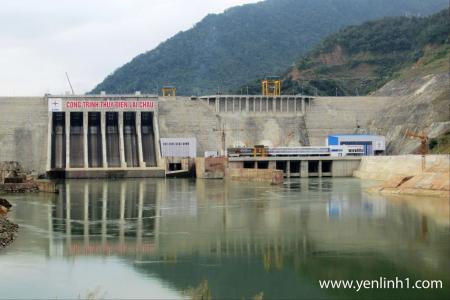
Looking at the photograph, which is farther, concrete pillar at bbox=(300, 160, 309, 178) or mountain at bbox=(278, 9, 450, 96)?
mountain at bbox=(278, 9, 450, 96)

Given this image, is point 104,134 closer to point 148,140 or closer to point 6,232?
point 148,140

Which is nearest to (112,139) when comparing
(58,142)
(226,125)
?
(58,142)

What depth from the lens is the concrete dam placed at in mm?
96250

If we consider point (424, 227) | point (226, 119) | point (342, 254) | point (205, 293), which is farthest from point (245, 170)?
point (205, 293)

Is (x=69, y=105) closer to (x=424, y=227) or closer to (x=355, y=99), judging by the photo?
→ (x=355, y=99)

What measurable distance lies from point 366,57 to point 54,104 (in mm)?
105688

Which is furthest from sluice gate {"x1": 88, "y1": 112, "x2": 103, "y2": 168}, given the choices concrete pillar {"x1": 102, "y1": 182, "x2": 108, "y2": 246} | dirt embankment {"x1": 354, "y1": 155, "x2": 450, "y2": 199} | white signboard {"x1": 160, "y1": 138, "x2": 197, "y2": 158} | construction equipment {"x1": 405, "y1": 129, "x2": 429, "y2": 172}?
construction equipment {"x1": 405, "y1": 129, "x2": 429, "y2": 172}

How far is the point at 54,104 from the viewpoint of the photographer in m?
100

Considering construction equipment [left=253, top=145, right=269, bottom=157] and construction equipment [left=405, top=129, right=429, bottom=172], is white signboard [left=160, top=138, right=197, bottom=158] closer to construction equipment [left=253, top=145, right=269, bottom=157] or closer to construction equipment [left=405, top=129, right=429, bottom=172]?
construction equipment [left=253, top=145, right=269, bottom=157]

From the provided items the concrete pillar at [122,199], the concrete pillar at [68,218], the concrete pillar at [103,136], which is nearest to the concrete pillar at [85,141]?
the concrete pillar at [103,136]

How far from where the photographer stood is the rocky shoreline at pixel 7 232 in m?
36.7

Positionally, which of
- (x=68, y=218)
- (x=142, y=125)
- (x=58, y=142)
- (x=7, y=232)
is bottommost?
(x=7, y=232)

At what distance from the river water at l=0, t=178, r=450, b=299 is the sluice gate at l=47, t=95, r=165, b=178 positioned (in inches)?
1399

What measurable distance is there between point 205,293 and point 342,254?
1143 cm
